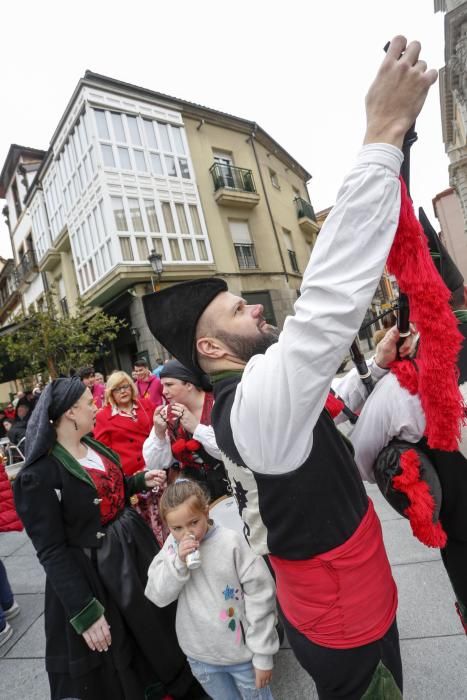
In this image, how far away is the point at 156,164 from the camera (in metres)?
15.0

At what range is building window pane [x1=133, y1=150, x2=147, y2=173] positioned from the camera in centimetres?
1442

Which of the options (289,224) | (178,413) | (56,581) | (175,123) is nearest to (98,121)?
(175,123)

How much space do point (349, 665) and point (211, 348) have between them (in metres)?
0.95

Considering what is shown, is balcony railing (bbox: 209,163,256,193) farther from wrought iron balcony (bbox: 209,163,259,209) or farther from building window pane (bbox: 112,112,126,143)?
building window pane (bbox: 112,112,126,143)

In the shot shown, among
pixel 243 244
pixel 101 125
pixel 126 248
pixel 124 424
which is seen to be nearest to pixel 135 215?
pixel 126 248

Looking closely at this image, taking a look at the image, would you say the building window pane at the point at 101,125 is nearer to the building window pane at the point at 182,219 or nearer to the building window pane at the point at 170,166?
the building window pane at the point at 170,166

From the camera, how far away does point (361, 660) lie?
1065 mm

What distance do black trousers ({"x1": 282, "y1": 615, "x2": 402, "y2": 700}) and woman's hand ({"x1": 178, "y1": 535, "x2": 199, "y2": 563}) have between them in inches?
25.5

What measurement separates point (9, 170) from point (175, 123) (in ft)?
37.9

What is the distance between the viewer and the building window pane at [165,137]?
1527 centimetres

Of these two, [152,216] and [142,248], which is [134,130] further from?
[142,248]

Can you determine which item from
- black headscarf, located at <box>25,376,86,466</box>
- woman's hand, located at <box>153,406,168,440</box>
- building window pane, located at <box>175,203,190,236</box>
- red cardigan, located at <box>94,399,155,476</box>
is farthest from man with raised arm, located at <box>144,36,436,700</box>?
building window pane, located at <box>175,203,190,236</box>

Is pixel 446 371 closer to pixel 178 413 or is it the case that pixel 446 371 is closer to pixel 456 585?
pixel 456 585

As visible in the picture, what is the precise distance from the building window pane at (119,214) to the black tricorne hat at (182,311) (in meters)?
13.5
